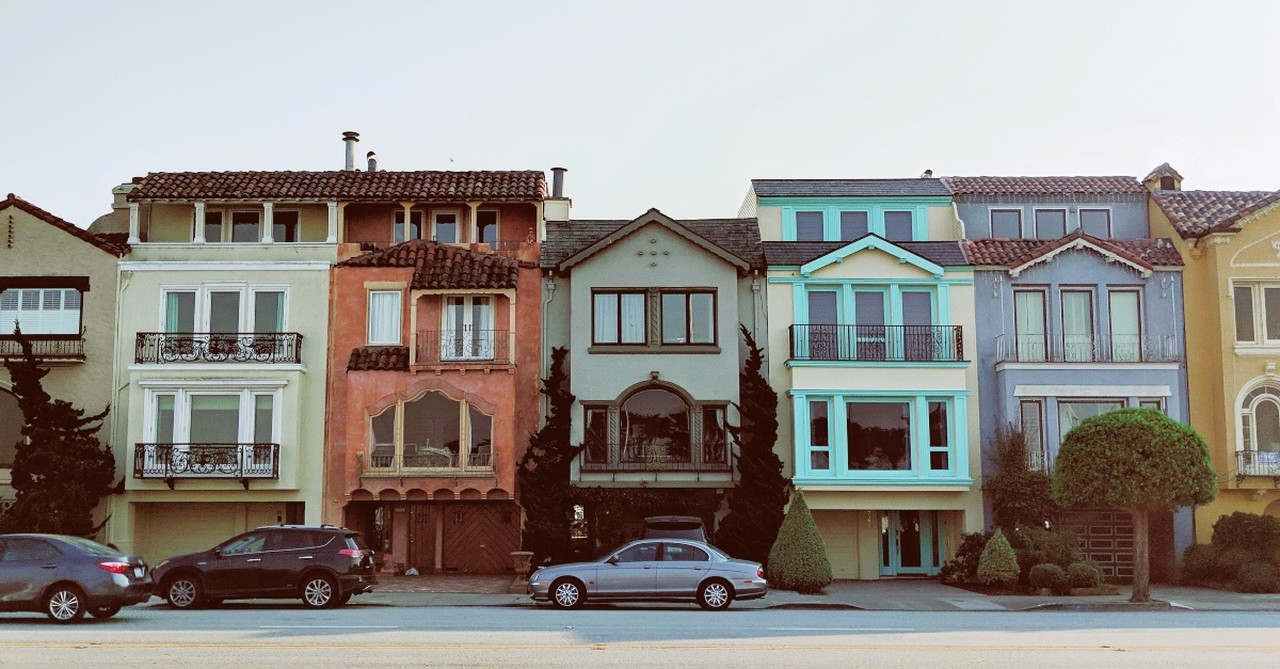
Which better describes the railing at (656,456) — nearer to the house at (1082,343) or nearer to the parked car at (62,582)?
the house at (1082,343)

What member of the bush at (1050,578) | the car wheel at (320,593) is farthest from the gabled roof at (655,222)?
the car wheel at (320,593)

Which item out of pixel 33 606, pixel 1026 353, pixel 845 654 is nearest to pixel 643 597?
pixel 845 654

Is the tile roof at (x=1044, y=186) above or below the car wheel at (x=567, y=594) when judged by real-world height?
above

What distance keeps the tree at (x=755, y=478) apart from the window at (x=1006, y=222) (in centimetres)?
822

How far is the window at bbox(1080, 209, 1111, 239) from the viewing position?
1430 inches

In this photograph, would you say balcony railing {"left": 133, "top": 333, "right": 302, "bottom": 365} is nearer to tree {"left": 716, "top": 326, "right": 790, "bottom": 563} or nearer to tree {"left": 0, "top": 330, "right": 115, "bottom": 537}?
tree {"left": 0, "top": 330, "right": 115, "bottom": 537}

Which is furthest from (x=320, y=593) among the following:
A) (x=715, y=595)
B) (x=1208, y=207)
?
(x=1208, y=207)

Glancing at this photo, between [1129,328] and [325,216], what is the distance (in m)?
21.9

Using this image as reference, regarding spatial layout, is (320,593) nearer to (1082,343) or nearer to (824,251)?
(824,251)

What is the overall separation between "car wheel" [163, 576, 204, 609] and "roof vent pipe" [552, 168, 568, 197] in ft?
56.1

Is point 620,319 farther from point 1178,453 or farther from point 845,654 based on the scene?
point 845,654

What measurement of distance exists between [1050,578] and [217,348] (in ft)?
70.1

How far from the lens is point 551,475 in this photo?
32.8 m

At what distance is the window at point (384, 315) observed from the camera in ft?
113
